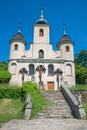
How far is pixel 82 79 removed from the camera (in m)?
A: 42.8

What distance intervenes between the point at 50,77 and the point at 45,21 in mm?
12648

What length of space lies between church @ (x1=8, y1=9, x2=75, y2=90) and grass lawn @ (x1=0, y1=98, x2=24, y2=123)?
13359mm

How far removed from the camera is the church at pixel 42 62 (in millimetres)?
33219

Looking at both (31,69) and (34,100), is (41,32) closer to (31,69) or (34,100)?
(31,69)

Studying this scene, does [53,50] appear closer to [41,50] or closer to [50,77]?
[41,50]

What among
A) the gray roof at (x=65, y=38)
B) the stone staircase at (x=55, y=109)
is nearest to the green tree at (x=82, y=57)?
the gray roof at (x=65, y=38)

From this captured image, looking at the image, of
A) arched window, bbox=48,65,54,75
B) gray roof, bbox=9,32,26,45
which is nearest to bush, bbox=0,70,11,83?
gray roof, bbox=9,32,26,45

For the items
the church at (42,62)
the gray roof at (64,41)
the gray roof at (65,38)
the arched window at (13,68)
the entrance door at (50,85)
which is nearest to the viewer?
the entrance door at (50,85)

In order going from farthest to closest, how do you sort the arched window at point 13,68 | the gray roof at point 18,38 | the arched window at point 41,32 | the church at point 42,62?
the arched window at point 41,32
the gray roof at point 18,38
the arched window at point 13,68
the church at point 42,62

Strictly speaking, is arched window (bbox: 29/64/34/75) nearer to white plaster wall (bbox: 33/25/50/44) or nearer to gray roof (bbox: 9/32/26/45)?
gray roof (bbox: 9/32/26/45)

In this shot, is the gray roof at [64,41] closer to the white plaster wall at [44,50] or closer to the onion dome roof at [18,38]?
the white plaster wall at [44,50]

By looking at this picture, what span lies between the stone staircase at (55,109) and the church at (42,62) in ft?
40.9

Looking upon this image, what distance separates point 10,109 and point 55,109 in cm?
373

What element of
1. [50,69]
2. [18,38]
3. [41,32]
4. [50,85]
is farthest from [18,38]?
[50,85]
